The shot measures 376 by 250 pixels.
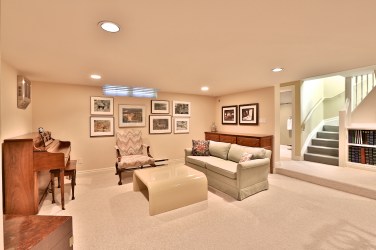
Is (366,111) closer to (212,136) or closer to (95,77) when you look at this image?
(212,136)

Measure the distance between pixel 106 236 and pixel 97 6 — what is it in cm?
244

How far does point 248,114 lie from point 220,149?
1654mm

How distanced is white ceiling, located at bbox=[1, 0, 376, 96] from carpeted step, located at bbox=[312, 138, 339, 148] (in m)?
2.83

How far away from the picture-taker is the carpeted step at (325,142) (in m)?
5.29

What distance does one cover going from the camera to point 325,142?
5465 mm

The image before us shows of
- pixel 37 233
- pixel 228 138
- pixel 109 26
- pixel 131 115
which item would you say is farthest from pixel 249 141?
pixel 37 233

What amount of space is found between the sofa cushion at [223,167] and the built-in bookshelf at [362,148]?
308 cm

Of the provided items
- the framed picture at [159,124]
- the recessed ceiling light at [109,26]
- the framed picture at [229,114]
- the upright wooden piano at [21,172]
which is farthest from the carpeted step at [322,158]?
the upright wooden piano at [21,172]

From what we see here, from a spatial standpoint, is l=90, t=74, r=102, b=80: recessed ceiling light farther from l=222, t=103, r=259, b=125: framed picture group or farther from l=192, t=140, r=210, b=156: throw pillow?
l=222, t=103, r=259, b=125: framed picture group

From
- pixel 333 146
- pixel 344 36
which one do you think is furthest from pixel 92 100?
pixel 333 146

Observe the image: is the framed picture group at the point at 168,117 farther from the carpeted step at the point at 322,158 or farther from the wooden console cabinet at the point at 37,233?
the wooden console cabinet at the point at 37,233

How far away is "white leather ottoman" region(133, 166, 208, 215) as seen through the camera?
2762mm

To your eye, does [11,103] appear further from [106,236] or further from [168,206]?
[168,206]

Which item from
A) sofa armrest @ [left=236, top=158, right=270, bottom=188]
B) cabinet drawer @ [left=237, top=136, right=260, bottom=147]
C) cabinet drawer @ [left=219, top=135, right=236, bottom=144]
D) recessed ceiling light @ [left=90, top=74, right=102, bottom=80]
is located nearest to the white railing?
cabinet drawer @ [left=237, top=136, right=260, bottom=147]
